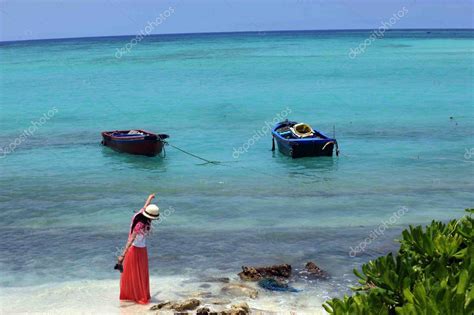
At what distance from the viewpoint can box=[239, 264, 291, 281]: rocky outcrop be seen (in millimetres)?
12680

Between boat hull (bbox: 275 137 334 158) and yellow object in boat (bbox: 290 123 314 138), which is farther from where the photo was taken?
yellow object in boat (bbox: 290 123 314 138)

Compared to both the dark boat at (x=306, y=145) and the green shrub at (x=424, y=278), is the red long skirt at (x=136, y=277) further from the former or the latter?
the dark boat at (x=306, y=145)

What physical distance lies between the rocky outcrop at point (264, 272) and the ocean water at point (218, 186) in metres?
0.31

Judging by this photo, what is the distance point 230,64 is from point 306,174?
191 feet

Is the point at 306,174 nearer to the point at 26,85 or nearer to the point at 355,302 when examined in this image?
the point at 355,302

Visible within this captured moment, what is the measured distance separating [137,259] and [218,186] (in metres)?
10.8

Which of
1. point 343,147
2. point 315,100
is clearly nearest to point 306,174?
point 343,147

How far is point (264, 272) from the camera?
12797mm

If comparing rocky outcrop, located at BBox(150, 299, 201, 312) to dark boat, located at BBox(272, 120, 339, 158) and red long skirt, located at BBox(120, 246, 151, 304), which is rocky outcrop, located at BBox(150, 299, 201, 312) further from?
dark boat, located at BBox(272, 120, 339, 158)

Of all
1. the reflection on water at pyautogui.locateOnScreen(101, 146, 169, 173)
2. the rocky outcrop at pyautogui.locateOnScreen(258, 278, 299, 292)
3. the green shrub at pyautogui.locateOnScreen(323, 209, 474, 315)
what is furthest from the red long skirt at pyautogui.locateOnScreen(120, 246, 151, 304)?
the reflection on water at pyautogui.locateOnScreen(101, 146, 169, 173)
